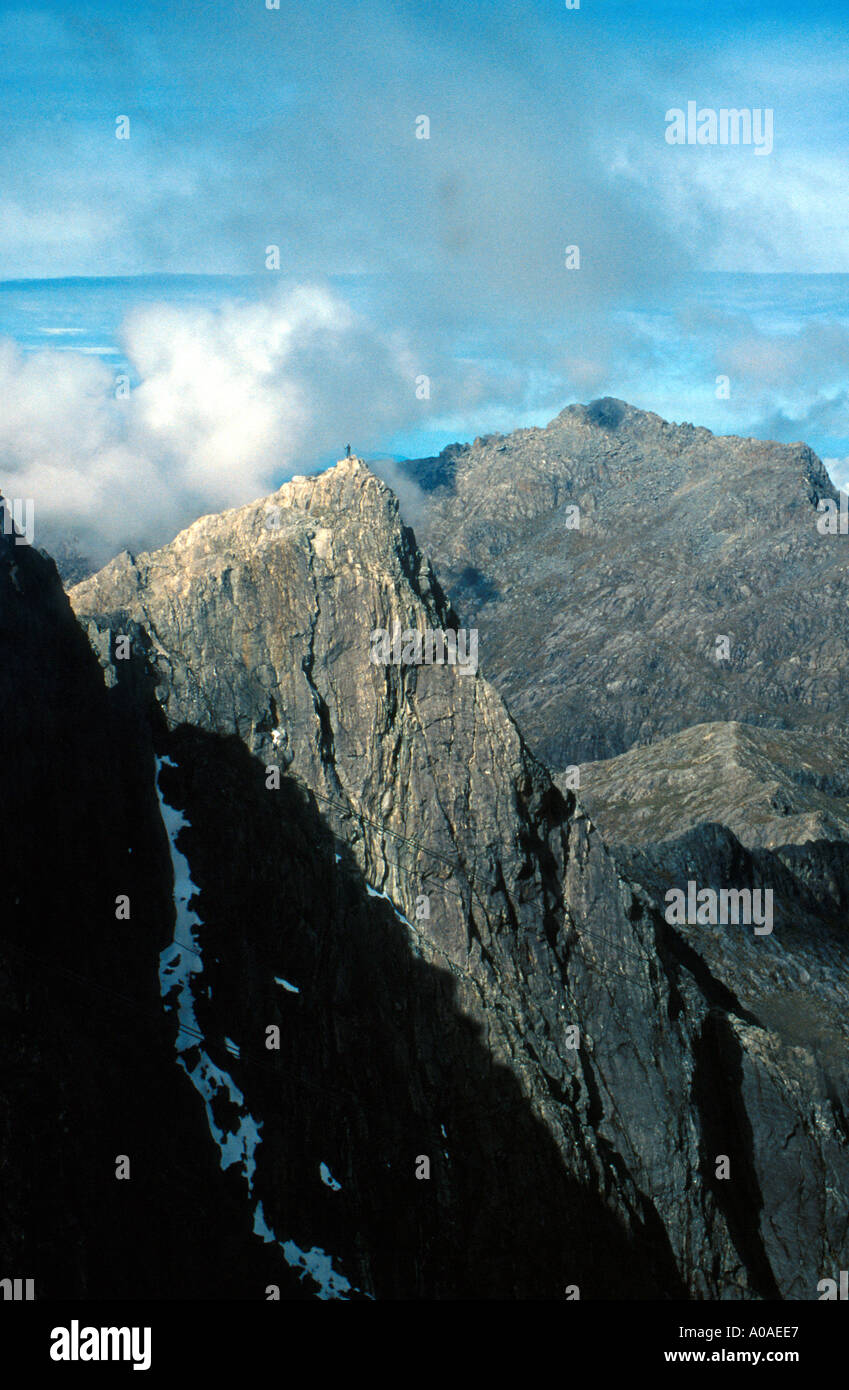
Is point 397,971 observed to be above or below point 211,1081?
above

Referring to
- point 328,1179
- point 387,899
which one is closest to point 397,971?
point 387,899

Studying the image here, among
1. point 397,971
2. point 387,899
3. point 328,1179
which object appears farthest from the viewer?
point 387,899

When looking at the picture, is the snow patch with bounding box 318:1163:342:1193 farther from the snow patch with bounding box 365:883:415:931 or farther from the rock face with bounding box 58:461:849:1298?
the snow patch with bounding box 365:883:415:931

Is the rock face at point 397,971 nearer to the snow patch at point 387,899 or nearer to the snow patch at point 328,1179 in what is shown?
the snow patch at point 328,1179

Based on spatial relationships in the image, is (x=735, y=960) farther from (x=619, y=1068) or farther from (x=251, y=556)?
(x=251, y=556)

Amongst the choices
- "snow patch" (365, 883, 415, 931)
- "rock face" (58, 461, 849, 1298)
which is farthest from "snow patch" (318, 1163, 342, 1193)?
"snow patch" (365, 883, 415, 931)

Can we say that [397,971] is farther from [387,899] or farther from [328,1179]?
[328,1179]

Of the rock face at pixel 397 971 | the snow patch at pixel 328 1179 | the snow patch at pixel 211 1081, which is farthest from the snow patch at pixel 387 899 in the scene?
the snow patch at pixel 328 1179
